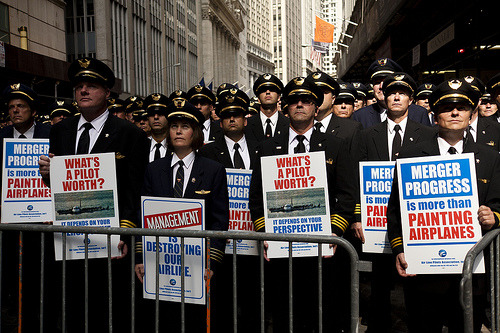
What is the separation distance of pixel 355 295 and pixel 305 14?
660 feet

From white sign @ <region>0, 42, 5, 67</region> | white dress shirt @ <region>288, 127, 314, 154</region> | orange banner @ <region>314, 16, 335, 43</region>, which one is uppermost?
orange banner @ <region>314, 16, 335, 43</region>

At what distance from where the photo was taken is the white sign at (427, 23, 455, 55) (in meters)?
13.5

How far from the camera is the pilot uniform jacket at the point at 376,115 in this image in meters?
6.80

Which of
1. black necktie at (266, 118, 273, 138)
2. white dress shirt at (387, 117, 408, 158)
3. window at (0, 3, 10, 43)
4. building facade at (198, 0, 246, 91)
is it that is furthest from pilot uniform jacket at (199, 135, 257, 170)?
building facade at (198, 0, 246, 91)

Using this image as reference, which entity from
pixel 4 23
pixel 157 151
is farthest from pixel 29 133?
pixel 4 23

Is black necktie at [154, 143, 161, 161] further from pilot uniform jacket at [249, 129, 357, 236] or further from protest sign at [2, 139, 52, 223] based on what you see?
pilot uniform jacket at [249, 129, 357, 236]

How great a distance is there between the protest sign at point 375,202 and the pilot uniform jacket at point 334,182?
0.98ft

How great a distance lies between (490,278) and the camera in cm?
350

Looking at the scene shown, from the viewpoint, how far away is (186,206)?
3863mm

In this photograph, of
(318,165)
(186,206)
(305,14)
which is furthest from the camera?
(305,14)

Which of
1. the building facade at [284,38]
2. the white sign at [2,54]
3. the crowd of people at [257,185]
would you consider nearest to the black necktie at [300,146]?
the crowd of people at [257,185]

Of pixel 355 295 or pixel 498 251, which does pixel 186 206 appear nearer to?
pixel 355 295

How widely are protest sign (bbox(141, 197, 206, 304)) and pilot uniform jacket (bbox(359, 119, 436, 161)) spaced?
2.04 meters

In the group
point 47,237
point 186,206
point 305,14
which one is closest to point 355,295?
point 186,206
